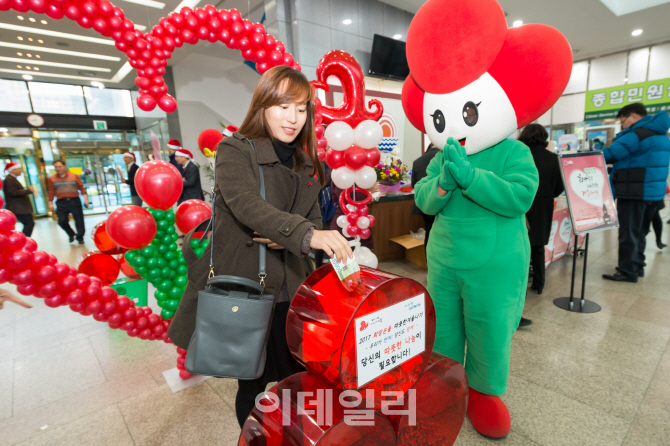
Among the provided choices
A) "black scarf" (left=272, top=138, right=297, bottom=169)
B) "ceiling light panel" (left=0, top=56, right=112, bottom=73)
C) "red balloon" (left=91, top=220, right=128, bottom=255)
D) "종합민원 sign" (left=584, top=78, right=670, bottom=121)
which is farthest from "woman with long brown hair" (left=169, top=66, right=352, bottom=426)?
"ceiling light panel" (left=0, top=56, right=112, bottom=73)

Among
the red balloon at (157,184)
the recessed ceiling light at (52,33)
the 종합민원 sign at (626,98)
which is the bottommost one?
the red balloon at (157,184)

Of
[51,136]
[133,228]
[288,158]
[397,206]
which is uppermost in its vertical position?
[51,136]

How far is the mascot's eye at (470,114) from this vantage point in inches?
54.8

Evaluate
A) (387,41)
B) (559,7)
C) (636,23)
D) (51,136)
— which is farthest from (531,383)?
(51,136)

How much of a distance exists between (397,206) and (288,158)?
343 cm

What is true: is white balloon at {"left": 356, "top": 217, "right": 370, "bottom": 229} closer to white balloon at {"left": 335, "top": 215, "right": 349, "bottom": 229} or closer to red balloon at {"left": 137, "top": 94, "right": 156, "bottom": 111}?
white balloon at {"left": 335, "top": 215, "right": 349, "bottom": 229}

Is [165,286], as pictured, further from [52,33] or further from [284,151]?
[52,33]

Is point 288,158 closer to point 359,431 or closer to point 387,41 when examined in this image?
point 359,431

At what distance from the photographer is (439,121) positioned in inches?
59.1

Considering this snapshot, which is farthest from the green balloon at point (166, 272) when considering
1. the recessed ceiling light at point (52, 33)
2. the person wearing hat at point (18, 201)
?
the recessed ceiling light at point (52, 33)

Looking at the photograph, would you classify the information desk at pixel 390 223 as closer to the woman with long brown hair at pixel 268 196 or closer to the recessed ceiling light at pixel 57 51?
the woman with long brown hair at pixel 268 196

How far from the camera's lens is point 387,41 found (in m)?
6.26

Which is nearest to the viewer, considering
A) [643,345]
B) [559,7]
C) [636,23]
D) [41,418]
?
[41,418]

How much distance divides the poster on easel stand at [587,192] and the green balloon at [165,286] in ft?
9.38
